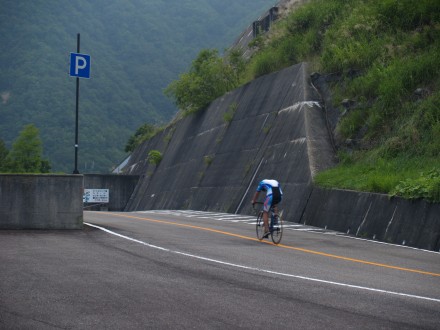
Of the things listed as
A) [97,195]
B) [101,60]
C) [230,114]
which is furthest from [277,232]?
[101,60]

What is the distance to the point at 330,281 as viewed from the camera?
35.0 feet

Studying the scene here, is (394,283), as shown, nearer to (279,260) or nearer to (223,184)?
(279,260)

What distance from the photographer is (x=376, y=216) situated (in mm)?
21109

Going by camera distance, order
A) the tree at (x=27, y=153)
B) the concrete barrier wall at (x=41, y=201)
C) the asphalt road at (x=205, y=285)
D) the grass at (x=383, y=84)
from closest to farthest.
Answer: the asphalt road at (x=205, y=285) < the concrete barrier wall at (x=41, y=201) < the grass at (x=383, y=84) < the tree at (x=27, y=153)

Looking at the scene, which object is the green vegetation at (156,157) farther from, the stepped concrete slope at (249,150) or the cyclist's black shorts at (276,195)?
the cyclist's black shorts at (276,195)

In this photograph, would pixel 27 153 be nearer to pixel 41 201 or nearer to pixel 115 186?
pixel 115 186

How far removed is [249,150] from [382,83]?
9424 mm

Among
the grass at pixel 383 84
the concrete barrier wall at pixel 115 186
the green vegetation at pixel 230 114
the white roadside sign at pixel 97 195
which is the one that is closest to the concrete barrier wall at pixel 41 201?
the grass at pixel 383 84

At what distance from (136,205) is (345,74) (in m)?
26.9

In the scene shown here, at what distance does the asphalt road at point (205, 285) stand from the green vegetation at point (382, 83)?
6.54 m

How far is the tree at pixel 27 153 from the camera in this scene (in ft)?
299

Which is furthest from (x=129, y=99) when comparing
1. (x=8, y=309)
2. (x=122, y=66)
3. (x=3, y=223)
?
(x=8, y=309)

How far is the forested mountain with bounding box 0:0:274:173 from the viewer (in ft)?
463

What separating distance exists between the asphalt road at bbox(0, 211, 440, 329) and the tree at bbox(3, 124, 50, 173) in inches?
3027
